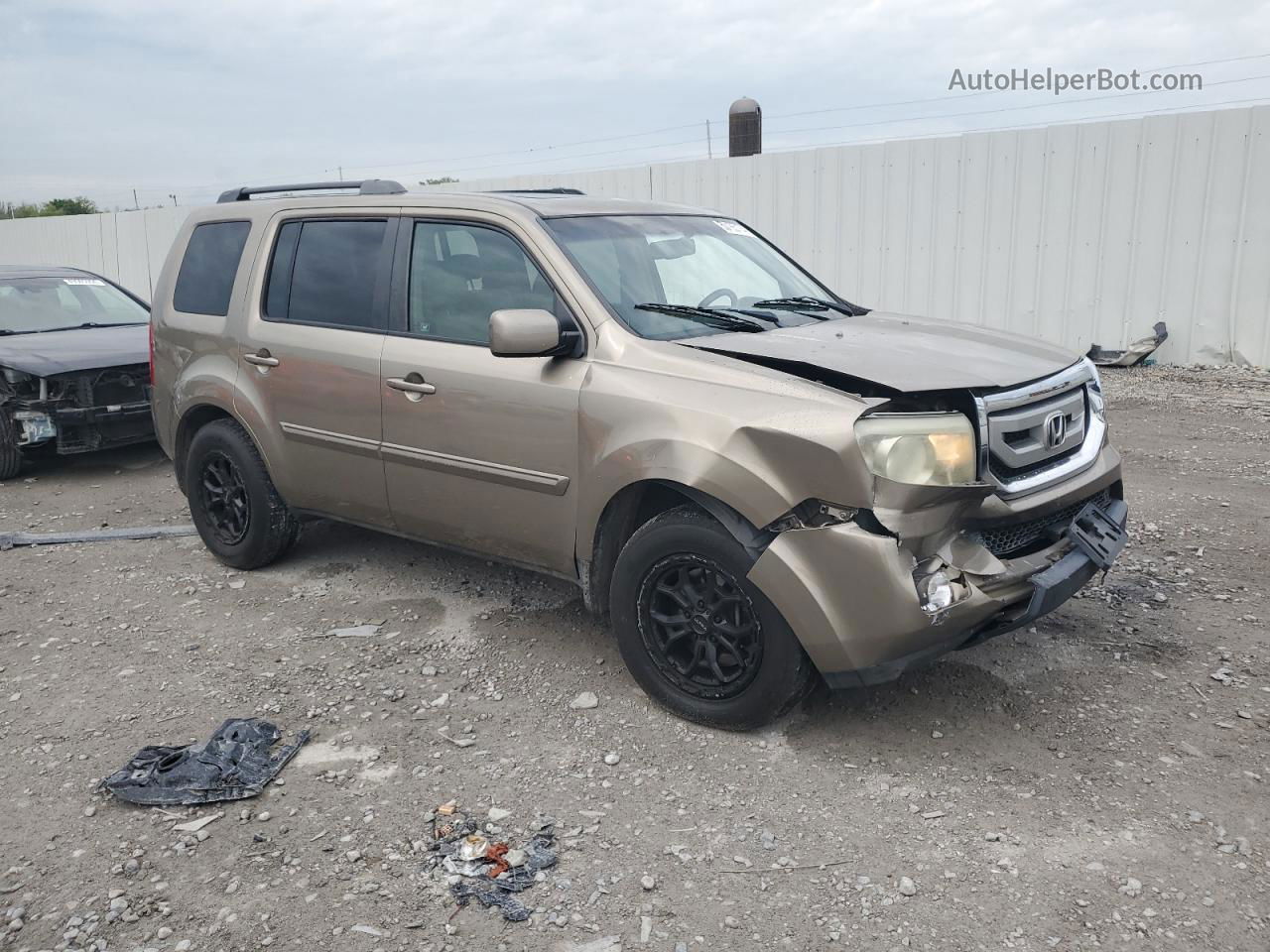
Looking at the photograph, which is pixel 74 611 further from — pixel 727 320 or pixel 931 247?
pixel 931 247

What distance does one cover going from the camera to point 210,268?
5301 millimetres

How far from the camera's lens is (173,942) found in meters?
2.55

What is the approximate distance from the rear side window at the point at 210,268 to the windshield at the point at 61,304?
3.56 metres

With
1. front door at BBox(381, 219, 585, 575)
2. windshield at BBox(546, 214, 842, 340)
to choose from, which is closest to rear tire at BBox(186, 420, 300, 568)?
front door at BBox(381, 219, 585, 575)

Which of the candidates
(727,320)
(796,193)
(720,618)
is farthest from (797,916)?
(796,193)

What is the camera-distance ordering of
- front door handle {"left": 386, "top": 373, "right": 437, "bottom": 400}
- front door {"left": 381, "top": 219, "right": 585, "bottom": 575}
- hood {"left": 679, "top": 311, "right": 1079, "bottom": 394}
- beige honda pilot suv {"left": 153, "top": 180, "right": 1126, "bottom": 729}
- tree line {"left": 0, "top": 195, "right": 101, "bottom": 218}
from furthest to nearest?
tree line {"left": 0, "top": 195, "right": 101, "bottom": 218}
front door handle {"left": 386, "top": 373, "right": 437, "bottom": 400}
front door {"left": 381, "top": 219, "right": 585, "bottom": 575}
hood {"left": 679, "top": 311, "right": 1079, "bottom": 394}
beige honda pilot suv {"left": 153, "top": 180, "right": 1126, "bottom": 729}

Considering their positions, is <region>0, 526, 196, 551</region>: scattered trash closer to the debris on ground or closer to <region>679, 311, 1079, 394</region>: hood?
the debris on ground

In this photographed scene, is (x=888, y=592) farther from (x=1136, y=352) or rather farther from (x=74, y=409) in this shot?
(x=1136, y=352)

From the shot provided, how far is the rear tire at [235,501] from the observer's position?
507 cm

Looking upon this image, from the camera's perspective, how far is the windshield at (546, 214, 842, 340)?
3908 millimetres

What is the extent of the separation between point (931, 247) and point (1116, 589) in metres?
7.19

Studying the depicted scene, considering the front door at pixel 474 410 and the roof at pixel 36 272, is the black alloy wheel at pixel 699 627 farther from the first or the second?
the roof at pixel 36 272

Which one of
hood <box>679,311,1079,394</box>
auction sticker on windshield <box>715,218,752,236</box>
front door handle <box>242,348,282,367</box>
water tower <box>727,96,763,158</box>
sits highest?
water tower <box>727,96,763,158</box>

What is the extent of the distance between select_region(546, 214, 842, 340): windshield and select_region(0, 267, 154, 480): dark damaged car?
4674mm
